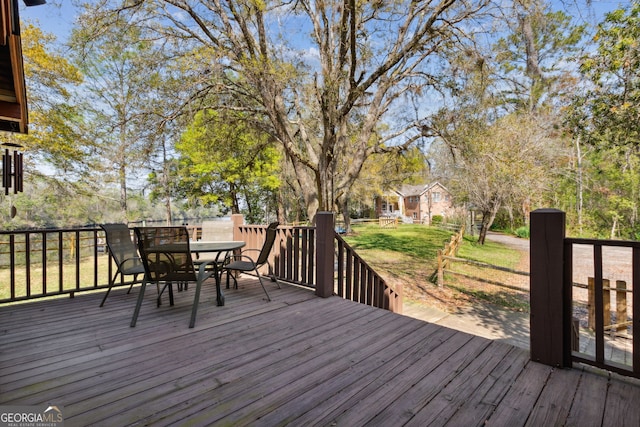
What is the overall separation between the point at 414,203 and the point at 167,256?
122ft

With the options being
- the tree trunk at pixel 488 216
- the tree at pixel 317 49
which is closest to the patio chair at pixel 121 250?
the tree at pixel 317 49

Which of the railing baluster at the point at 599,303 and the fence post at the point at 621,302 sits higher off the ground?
the railing baluster at the point at 599,303

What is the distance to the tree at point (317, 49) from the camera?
6.05 metres

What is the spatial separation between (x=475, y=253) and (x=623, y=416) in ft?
39.1

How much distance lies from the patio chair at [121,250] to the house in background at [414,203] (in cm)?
3092

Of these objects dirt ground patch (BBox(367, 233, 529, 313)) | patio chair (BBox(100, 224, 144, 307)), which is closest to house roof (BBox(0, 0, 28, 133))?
patio chair (BBox(100, 224, 144, 307))

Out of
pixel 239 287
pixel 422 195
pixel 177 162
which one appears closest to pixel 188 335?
pixel 239 287

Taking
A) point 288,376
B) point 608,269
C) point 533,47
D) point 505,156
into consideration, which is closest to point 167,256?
point 288,376

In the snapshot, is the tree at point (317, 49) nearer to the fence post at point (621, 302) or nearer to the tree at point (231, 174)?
the tree at point (231, 174)

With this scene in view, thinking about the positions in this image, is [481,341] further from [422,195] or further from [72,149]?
[422,195]

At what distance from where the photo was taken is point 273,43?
7.14 m

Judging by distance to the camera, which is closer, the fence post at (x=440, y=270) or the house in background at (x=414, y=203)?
the fence post at (x=440, y=270)

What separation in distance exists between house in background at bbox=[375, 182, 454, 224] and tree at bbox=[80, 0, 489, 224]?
86.2ft

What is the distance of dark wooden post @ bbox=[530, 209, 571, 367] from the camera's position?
203 cm
